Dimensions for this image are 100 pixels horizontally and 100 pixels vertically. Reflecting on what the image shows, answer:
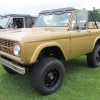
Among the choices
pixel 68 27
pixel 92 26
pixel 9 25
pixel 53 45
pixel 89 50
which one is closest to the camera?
pixel 53 45

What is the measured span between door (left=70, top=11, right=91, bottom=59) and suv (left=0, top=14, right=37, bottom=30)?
548cm

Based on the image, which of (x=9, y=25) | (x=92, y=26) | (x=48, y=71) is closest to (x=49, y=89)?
(x=48, y=71)

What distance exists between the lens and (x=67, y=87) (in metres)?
3.71

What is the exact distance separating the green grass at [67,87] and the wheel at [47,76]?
0.51 feet

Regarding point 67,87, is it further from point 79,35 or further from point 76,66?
point 76,66

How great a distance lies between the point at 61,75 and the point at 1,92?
4.63 feet

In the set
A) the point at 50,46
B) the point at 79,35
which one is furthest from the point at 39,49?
the point at 79,35

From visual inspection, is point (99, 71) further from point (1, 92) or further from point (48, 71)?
point (1, 92)

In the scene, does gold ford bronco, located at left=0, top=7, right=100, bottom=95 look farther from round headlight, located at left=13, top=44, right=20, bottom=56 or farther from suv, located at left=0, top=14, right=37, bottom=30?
suv, located at left=0, top=14, right=37, bottom=30

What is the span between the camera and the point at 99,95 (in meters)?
3.35

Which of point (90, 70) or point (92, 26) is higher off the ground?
point (92, 26)

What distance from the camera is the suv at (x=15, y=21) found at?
8984mm

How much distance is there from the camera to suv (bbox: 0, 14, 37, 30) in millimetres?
8984

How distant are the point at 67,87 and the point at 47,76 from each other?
0.64 m
